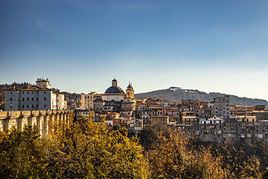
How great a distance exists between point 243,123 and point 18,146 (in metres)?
55.1

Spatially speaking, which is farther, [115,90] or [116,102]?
[115,90]

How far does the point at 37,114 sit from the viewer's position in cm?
2677

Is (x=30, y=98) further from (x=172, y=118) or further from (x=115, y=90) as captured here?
(x=115, y=90)

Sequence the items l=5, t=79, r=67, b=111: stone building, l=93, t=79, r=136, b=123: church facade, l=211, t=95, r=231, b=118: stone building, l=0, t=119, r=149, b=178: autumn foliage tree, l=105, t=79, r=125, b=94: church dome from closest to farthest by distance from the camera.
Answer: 1. l=0, t=119, r=149, b=178: autumn foliage tree
2. l=5, t=79, r=67, b=111: stone building
3. l=211, t=95, r=231, b=118: stone building
4. l=93, t=79, r=136, b=123: church facade
5. l=105, t=79, r=125, b=94: church dome

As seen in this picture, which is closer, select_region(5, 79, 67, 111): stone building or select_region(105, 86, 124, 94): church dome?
select_region(5, 79, 67, 111): stone building

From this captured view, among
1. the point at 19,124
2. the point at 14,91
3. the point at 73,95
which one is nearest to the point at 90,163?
the point at 19,124

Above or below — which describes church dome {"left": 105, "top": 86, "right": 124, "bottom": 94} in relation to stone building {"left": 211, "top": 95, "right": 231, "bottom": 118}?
above

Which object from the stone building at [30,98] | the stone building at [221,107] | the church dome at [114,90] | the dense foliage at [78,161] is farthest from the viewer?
the church dome at [114,90]

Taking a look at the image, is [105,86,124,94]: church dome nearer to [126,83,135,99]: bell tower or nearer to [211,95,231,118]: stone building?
[126,83,135,99]: bell tower

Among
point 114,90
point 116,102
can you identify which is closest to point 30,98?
point 116,102

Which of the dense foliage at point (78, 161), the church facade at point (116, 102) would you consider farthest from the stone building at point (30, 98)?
the dense foliage at point (78, 161)

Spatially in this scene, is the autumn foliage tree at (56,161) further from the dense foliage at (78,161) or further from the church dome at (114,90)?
the church dome at (114,90)

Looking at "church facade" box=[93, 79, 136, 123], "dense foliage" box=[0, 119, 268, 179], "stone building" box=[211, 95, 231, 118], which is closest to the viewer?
"dense foliage" box=[0, 119, 268, 179]

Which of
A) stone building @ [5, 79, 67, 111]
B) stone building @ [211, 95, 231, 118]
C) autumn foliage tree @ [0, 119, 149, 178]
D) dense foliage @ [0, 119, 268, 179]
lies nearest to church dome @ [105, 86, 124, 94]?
stone building @ [211, 95, 231, 118]
